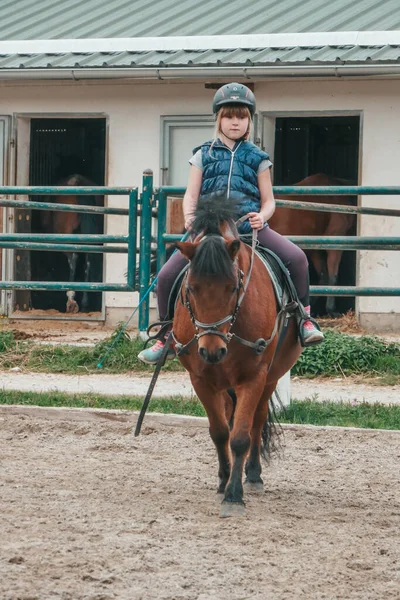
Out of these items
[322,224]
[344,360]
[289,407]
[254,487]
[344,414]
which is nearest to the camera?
[254,487]

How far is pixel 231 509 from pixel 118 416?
2850 mm

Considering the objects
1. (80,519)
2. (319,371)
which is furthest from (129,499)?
(319,371)

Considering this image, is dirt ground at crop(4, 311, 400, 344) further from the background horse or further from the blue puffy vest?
the blue puffy vest

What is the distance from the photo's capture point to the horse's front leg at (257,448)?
646 centimetres

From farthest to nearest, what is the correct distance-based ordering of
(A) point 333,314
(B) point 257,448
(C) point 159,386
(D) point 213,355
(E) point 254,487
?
1. (A) point 333,314
2. (C) point 159,386
3. (B) point 257,448
4. (E) point 254,487
5. (D) point 213,355

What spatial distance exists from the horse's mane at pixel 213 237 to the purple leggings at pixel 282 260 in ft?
1.73

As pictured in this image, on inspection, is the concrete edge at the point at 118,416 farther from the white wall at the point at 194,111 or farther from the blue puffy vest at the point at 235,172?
the white wall at the point at 194,111

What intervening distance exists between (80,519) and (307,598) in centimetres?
155

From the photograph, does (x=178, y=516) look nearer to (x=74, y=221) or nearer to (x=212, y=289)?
(x=212, y=289)

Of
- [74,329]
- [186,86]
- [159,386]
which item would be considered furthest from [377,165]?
[159,386]

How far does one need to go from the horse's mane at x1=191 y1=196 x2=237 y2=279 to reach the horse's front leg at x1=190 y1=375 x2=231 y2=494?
0.71 meters

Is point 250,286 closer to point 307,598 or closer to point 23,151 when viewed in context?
point 307,598

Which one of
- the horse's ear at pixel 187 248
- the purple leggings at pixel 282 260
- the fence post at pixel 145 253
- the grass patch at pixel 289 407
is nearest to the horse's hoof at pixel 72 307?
the fence post at pixel 145 253

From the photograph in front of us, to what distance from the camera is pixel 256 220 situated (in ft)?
20.0
